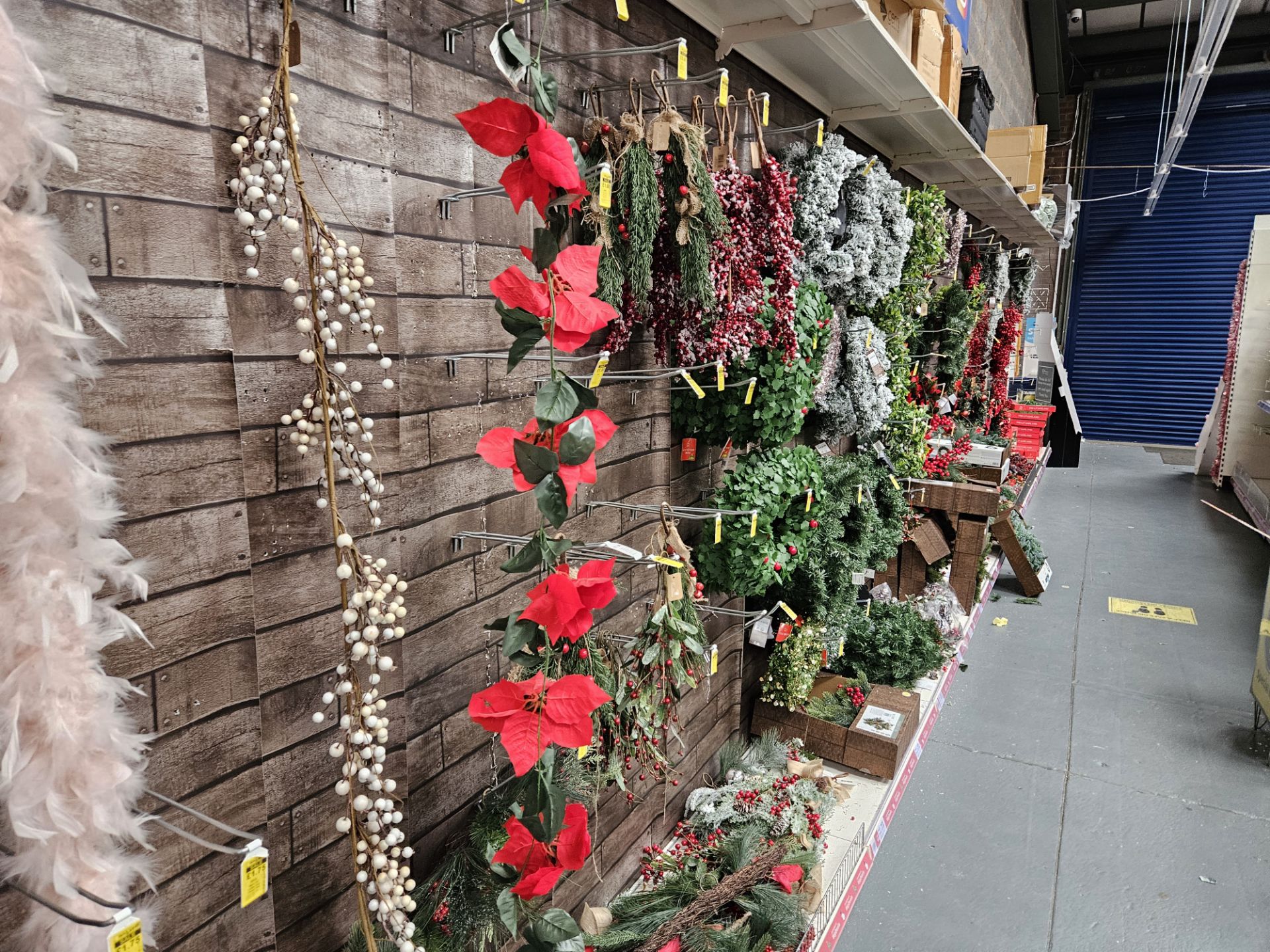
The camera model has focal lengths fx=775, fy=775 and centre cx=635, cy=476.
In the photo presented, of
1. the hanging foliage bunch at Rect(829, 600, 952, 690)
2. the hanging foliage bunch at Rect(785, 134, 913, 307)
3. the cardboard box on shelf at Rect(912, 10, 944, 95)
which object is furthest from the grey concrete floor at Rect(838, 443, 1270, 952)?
the cardboard box on shelf at Rect(912, 10, 944, 95)

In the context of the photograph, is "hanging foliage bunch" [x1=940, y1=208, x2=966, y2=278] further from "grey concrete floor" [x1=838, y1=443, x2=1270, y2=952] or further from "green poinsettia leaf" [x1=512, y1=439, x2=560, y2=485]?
"green poinsettia leaf" [x1=512, y1=439, x2=560, y2=485]

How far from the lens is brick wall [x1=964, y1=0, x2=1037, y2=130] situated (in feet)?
21.4

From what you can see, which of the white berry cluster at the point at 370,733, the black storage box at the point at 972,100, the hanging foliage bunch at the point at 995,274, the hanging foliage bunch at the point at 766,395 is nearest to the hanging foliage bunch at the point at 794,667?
the hanging foliage bunch at the point at 766,395

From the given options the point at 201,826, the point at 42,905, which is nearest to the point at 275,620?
the point at 201,826

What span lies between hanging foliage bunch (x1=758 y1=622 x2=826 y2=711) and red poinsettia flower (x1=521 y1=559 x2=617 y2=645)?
2178mm

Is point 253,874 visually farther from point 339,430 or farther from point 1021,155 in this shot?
point 1021,155

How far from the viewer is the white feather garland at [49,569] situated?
0.75 meters

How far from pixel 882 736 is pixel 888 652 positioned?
61cm

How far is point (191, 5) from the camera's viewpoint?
40.8 inches

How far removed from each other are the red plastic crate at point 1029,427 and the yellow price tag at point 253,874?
29.2ft

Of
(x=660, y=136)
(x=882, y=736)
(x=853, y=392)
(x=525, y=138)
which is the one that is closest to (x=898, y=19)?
(x=853, y=392)

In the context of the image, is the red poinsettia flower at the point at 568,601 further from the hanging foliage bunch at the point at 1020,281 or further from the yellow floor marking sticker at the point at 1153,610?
the hanging foliage bunch at the point at 1020,281

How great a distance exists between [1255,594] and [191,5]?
6792 mm

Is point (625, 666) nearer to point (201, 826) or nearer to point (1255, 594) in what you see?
point (201, 826)
